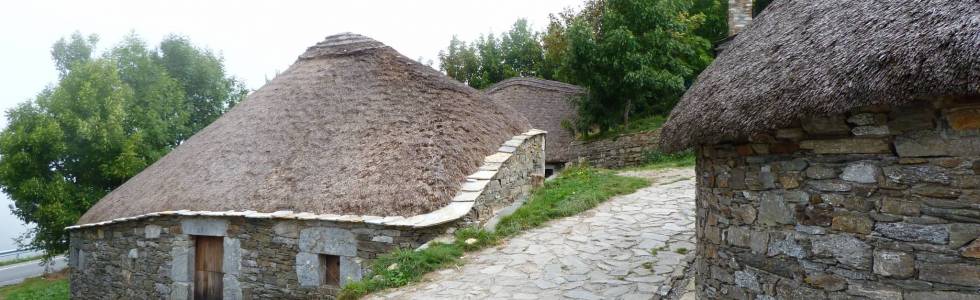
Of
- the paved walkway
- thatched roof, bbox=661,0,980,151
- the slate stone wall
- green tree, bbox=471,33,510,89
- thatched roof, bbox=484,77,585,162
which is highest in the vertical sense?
green tree, bbox=471,33,510,89

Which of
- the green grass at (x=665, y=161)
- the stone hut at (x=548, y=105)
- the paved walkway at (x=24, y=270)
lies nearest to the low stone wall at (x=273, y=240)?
the green grass at (x=665, y=161)

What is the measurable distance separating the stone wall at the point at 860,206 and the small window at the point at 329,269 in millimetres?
5351

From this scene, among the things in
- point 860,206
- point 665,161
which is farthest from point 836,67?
point 665,161

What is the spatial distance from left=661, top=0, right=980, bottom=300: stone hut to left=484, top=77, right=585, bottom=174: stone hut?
1207 centimetres

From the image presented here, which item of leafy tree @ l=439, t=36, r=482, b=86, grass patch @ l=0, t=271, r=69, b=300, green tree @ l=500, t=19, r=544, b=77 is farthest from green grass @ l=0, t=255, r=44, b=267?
green tree @ l=500, t=19, r=544, b=77

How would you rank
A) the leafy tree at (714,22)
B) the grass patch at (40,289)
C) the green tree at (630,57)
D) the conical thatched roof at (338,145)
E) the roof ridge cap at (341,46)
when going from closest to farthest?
the conical thatched roof at (338,145) → the roof ridge cap at (341,46) → the green tree at (630,57) → the grass patch at (40,289) → the leafy tree at (714,22)

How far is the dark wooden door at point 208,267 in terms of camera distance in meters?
8.91

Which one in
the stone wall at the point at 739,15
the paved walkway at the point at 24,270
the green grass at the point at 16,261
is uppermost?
the stone wall at the point at 739,15

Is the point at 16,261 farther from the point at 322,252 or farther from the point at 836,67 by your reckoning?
the point at 836,67

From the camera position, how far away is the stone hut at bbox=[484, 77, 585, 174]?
1623cm

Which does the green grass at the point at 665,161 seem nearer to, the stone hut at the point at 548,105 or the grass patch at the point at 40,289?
the stone hut at the point at 548,105

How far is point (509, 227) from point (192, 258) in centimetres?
518

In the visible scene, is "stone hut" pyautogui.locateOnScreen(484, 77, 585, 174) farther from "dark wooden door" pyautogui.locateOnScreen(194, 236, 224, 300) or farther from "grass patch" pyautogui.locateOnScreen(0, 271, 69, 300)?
"grass patch" pyautogui.locateOnScreen(0, 271, 69, 300)

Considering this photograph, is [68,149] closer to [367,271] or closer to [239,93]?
[239,93]
